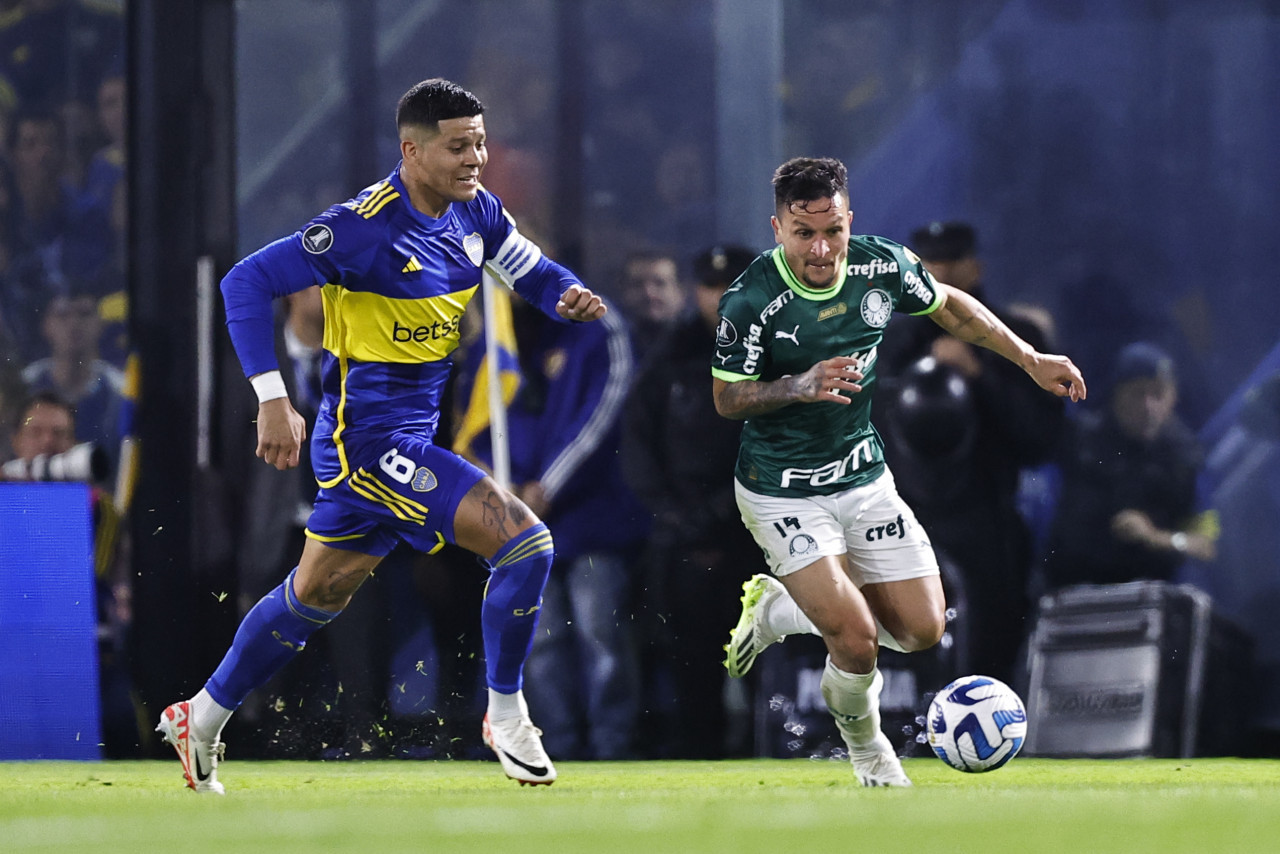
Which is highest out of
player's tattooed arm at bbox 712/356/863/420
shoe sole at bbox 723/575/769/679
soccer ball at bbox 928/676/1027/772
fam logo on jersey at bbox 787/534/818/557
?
player's tattooed arm at bbox 712/356/863/420

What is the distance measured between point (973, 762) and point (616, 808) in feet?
4.42

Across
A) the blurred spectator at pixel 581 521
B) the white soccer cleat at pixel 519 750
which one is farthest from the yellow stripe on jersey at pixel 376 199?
the blurred spectator at pixel 581 521

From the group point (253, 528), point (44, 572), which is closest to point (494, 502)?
point (253, 528)

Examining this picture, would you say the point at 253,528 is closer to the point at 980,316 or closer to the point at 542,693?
the point at 542,693

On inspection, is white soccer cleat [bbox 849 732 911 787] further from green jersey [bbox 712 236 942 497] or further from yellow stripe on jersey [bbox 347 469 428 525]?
yellow stripe on jersey [bbox 347 469 428 525]

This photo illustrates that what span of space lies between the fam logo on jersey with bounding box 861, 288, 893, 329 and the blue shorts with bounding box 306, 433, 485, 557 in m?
1.33

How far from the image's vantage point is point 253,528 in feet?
24.6

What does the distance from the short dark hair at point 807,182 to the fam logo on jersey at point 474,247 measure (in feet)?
3.17

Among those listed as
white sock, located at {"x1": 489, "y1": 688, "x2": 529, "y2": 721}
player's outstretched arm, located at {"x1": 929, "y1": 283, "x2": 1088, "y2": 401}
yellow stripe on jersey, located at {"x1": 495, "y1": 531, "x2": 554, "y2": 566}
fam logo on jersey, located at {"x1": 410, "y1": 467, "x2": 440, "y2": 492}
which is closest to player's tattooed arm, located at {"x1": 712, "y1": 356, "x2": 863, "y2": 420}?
player's outstretched arm, located at {"x1": 929, "y1": 283, "x2": 1088, "y2": 401}

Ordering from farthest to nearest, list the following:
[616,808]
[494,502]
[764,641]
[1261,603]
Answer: [1261,603] < [764,641] < [494,502] < [616,808]

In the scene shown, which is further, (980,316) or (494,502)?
(980,316)

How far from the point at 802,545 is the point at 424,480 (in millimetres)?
1197

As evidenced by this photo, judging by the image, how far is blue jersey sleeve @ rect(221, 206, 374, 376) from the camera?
5.43 m

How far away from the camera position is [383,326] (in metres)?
5.65
